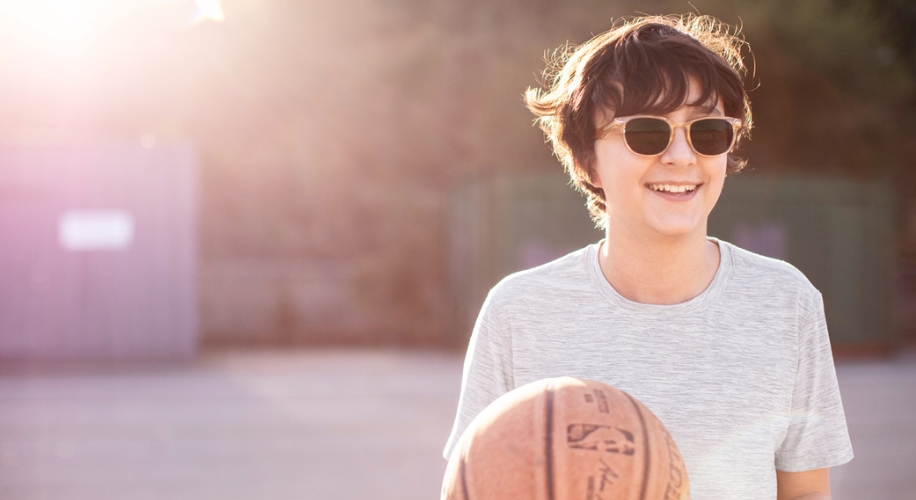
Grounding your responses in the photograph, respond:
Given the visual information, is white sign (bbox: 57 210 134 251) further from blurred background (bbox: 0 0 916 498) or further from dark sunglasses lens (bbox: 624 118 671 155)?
dark sunglasses lens (bbox: 624 118 671 155)

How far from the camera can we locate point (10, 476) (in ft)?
24.6

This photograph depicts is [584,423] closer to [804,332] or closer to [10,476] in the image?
[804,332]

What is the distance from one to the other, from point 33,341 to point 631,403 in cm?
1481

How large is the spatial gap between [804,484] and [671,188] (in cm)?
74

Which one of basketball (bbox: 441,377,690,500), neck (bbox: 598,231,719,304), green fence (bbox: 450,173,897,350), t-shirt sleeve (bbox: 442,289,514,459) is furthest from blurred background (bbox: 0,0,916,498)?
basketball (bbox: 441,377,690,500)

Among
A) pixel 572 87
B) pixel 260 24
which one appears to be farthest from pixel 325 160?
pixel 572 87

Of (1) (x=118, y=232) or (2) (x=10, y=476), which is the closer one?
(2) (x=10, y=476)

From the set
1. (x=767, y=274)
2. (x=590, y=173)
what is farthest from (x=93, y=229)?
(x=767, y=274)

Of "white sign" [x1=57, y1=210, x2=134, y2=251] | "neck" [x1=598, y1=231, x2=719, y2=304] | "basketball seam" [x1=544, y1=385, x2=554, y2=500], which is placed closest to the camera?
"basketball seam" [x1=544, y1=385, x2=554, y2=500]

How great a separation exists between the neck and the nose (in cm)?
17

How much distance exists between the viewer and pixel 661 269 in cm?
223

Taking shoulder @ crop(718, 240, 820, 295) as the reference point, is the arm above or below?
below

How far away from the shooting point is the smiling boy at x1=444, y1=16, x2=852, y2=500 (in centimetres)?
213

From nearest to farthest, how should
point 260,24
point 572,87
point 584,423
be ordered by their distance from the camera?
1. point 584,423
2. point 572,87
3. point 260,24
